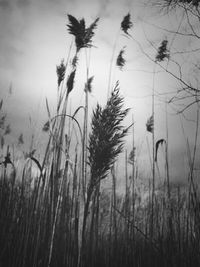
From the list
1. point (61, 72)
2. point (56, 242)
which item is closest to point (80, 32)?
point (61, 72)

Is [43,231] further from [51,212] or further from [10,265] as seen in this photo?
[10,265]

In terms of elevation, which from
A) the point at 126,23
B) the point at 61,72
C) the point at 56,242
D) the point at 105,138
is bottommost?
the point at 56,242

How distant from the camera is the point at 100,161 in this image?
4.34 feet

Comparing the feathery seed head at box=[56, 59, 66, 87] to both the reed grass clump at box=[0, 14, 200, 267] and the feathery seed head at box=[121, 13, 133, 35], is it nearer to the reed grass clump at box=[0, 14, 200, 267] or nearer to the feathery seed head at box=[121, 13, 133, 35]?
the reed grass clump at box=[0, 14, 200, 267]

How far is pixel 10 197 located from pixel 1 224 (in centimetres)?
32

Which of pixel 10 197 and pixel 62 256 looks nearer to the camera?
pixel 62 256

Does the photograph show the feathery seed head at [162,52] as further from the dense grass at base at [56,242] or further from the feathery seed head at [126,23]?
the dense grass at base at [56,242]

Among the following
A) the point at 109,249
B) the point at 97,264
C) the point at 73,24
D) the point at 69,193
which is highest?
the point at 73,24

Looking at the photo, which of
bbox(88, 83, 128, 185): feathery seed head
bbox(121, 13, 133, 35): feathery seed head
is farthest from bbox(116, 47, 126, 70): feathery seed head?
bbox(88, 83, 128, 185): feathery seed head

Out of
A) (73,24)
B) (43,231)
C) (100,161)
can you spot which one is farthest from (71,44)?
(43,231)

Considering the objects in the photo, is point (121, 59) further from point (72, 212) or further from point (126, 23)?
point (72, 212)

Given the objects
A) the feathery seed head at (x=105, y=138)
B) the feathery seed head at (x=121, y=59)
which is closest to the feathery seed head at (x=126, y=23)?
the feathery seed head at (x=121, y=59)

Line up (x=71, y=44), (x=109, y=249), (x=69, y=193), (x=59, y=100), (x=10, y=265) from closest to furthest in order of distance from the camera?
1. (x=10, y=265)
2. (x=59, y=100)
3. (x=71, y=44)
4. (x=109, y=249)
5. (x=69, y=193)

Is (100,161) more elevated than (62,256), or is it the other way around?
(100,161)
